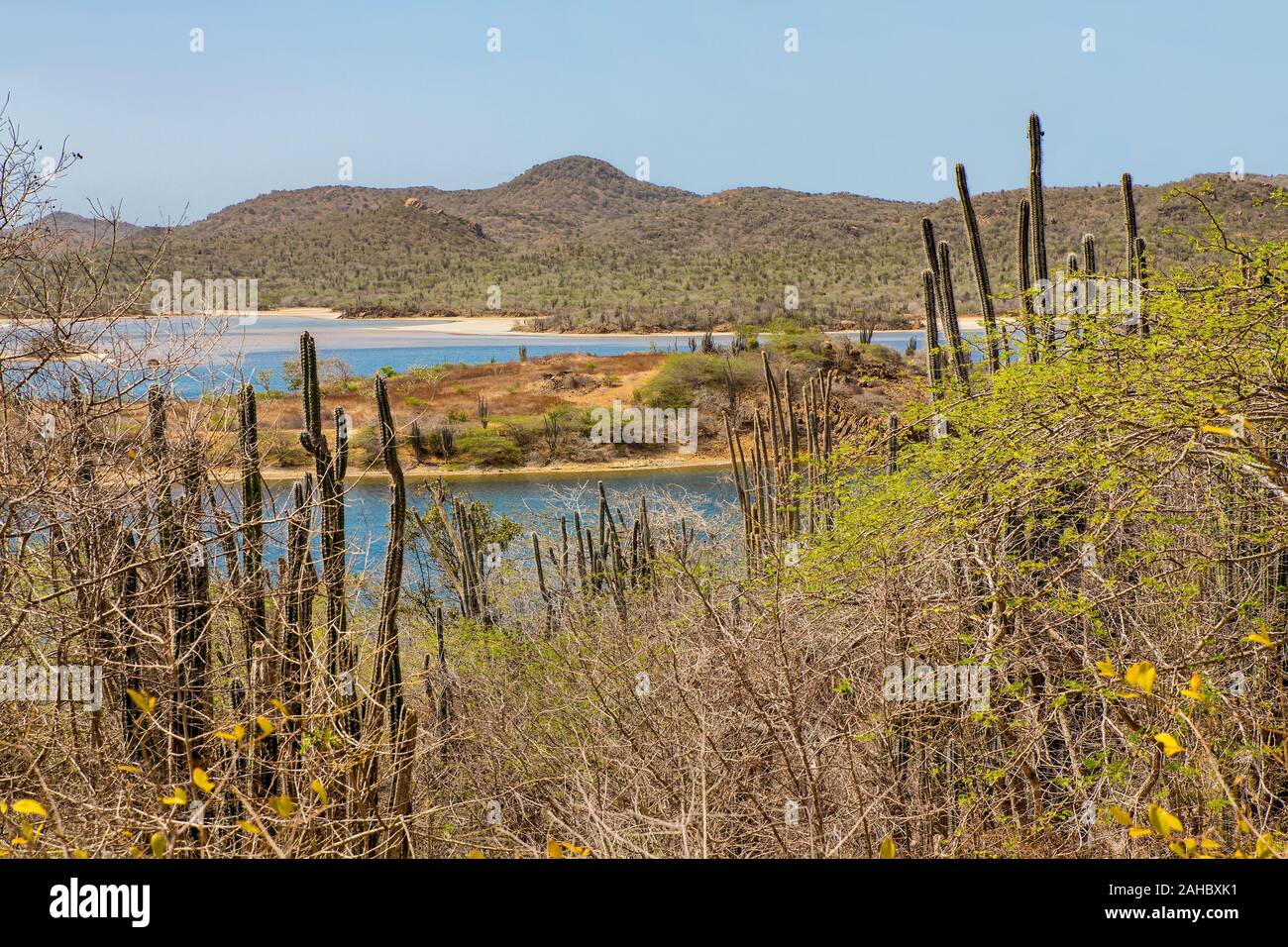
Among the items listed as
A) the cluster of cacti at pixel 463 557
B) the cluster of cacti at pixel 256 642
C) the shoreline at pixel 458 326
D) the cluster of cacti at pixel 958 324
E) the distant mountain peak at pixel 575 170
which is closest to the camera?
the cluster of cacti at pixel 256 642

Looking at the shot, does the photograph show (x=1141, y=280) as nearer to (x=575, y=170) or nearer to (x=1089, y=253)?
(x=1089, y=253)

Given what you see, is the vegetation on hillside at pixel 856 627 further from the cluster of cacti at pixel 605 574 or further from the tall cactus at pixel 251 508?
the cluster of cacti at pixel 605 574

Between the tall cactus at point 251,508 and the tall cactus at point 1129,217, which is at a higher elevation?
the tall cactus at point 1129,217

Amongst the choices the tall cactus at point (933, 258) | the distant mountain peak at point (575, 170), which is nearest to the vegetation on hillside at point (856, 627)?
the tall cactus at point (933, 258)

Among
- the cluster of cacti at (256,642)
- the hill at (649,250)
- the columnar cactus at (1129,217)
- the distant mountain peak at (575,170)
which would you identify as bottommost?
the cluster of cacti at (256,642)

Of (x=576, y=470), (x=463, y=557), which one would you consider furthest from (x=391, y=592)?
(x=576, y=470)

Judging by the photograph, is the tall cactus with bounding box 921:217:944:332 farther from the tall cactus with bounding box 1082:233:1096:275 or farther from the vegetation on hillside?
the vegetation on hillside

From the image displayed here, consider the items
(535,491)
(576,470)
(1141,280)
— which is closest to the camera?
(1141,280)

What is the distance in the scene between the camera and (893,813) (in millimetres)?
5234

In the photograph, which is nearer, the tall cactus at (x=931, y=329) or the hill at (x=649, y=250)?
the tall cactus at (x=931, y=329)

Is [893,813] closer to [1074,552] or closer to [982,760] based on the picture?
[982,760]

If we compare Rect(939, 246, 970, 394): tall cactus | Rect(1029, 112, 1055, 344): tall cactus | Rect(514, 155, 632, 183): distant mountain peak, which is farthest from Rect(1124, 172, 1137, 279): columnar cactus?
Result: Rect(514, 155, 632, 183): distant mountain peak

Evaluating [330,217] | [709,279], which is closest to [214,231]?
[330,217]

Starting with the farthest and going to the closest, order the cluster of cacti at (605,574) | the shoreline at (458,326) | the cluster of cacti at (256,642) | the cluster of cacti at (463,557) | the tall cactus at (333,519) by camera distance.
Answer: the shoreline at (458,326), the cluster of cacti at (463,557), the cluster of cacti at (605,574), the tall cactus at (333,519), the cluster of cacti at (256,642)
